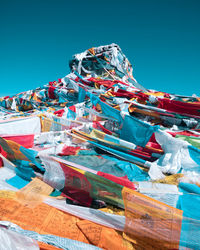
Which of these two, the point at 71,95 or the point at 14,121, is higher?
the point at 71,95

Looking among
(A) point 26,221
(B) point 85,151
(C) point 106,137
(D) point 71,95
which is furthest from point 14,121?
(D) point 71,95

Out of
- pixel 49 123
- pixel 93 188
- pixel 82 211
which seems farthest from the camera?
pixel 49 123

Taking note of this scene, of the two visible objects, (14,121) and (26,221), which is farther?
(14,121)

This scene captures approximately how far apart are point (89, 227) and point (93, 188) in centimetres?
55

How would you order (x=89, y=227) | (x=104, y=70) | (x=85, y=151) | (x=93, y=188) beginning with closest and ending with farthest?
(x=89, y=227), (x=93, y=188), (x=85, y=151), (x=104, y=70)

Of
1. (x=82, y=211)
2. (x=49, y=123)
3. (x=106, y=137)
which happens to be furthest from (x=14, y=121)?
(x=82, y=211)

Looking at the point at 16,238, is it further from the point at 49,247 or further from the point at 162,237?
the point at 162,237

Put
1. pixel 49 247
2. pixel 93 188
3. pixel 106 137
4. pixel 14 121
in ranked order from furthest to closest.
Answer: pixel 14 121
pixel 106 137
pixel 93 188
pixel 49 247

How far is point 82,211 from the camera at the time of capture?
2.32m

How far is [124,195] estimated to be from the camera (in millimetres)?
2127

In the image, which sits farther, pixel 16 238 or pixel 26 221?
pixel 26 221

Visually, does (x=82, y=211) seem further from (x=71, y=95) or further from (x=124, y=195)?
(x=71, y=95)

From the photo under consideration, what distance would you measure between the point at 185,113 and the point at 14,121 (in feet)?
22.1

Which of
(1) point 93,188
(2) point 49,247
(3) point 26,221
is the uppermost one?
(1) point 93,188
